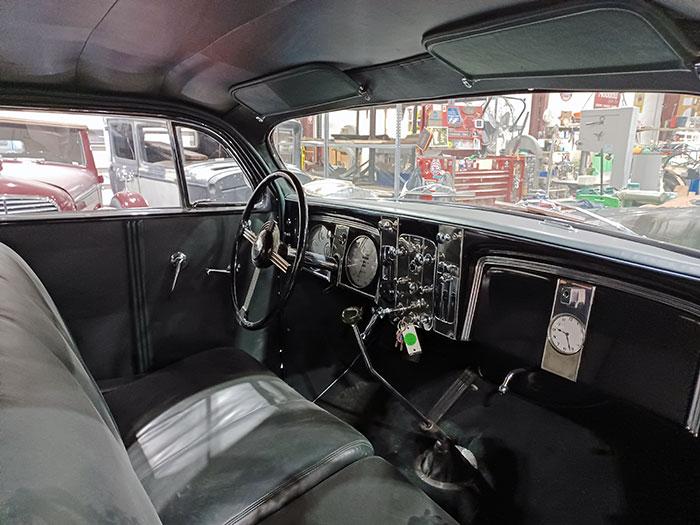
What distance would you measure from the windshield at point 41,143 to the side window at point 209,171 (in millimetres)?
439

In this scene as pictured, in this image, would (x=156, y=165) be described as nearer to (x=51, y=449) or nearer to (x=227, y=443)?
(x=227, y=443)

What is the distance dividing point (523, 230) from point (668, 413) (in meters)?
0.61

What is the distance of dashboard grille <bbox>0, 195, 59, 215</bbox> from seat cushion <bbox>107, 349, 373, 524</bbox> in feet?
2.79

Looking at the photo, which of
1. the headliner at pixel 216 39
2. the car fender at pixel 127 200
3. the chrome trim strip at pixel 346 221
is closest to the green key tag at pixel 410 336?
the chrome trim strip at pixel 346 221

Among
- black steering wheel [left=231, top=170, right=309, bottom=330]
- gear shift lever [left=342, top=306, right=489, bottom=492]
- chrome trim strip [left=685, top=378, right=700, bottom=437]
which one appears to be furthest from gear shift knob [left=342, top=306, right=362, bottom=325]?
chrome trim strip [left=685, top=378, right=700, bottom=437]

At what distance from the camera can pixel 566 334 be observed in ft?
4.36

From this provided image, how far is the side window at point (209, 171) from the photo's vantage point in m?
2.24

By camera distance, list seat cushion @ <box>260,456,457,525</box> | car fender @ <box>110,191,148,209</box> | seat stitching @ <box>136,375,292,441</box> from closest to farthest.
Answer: seat cushion @ <box>260,456,457,525</box>
seat stitching @ <box>136,375,292,441</box>
car fender @ <box>110,191,148,209</box>

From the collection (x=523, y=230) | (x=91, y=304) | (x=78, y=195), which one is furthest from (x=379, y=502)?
(x=78, y=195)

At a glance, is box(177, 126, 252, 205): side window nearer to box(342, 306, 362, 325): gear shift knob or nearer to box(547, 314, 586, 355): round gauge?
box(342, 306, 362, 325): gear shift knob

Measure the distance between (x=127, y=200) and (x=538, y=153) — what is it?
173 cm

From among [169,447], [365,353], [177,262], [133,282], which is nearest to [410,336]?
[365,353]

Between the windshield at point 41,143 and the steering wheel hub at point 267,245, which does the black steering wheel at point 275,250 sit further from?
the windshield at point 41,143

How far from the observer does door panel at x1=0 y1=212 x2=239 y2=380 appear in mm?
1857
